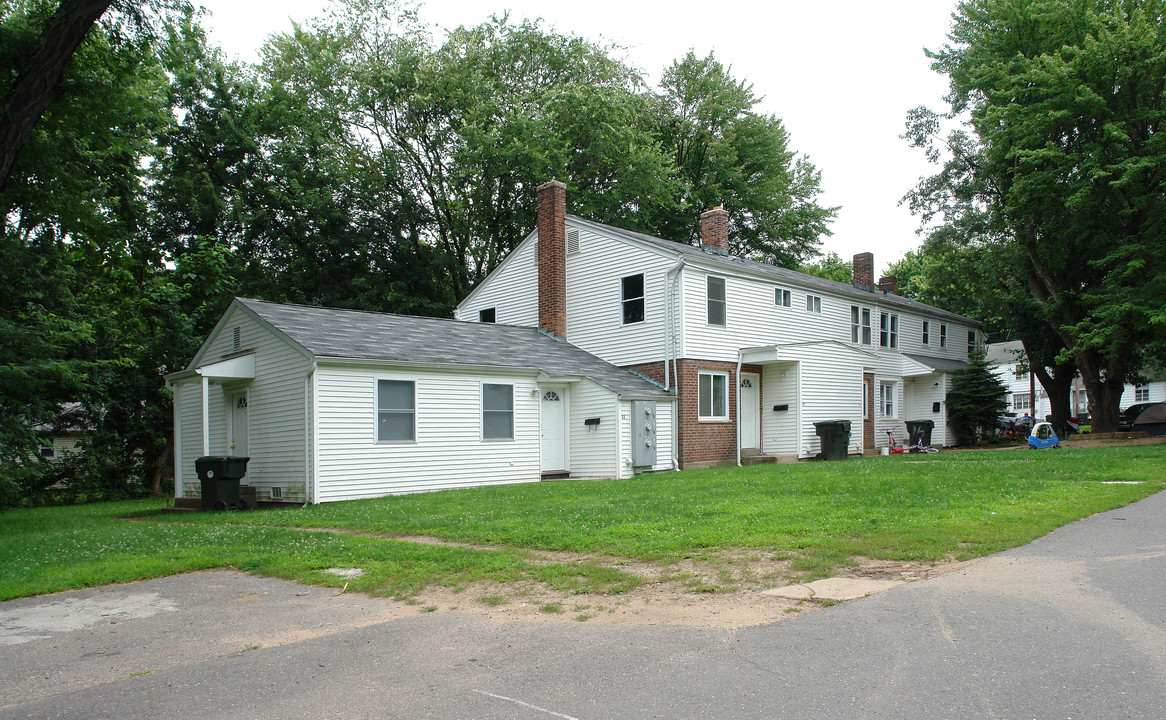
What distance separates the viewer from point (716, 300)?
22.8m

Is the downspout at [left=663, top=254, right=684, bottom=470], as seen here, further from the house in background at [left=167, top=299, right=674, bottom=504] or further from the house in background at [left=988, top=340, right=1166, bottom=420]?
the house in background at [left=988, top=340, right=1166, bottom=420]

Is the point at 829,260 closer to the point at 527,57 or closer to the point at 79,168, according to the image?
the point at 527,57

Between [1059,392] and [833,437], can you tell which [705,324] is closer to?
[833,437]

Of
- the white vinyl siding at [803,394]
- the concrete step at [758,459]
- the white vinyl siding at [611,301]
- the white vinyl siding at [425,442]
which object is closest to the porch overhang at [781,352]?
the white vinyl siding at [803,394]

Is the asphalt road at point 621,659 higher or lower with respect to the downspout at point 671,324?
lower

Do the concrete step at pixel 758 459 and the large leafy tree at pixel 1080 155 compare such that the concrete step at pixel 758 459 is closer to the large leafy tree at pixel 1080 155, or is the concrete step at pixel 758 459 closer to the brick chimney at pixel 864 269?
the large leafy tree at pixel 1080 155

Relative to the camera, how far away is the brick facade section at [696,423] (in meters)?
21.5

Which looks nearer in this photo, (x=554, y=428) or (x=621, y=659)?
(x=621, y=659)

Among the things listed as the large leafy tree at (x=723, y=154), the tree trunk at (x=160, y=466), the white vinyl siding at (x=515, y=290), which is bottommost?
the tree trunk at (x=160, y=466)

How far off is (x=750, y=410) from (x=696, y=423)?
293cm

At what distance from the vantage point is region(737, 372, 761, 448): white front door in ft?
77.5

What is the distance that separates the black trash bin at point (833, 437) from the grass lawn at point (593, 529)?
7245 mm

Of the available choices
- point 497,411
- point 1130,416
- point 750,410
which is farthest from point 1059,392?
point 497,411

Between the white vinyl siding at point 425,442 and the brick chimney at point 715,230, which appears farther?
the brick chimney at point 715,230
